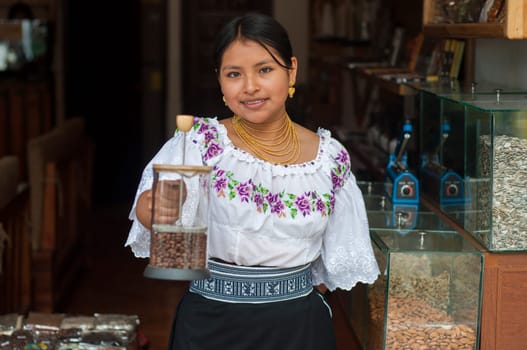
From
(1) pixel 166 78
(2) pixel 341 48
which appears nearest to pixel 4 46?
(1) pixel 166 78

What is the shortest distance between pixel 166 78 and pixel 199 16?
0.71m

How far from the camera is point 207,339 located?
2.46 m

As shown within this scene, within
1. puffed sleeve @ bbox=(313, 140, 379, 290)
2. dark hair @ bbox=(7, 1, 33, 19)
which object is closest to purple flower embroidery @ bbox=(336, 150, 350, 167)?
puffed sleeve @ bbox=(313, 140, 379, 290)

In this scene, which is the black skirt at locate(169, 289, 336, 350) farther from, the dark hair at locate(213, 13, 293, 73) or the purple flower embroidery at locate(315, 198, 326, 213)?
the dark hair at locate(213, 13, 293, 73)

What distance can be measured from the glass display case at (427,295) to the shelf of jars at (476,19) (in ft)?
2.23

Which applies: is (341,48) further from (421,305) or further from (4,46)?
(421,305)

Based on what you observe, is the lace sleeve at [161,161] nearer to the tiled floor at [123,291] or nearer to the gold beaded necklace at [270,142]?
the gold beaded necklace at [270,142]

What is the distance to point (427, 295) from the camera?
300 centimetres

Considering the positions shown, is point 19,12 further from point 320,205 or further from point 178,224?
point 178,224

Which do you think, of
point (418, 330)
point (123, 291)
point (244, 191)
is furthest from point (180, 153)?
Answer: point (123, 291)

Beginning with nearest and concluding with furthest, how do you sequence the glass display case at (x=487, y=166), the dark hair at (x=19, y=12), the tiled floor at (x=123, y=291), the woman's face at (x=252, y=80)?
the woman's face at (x=252, y=80) → the glass display case at (x=487, y=166) → the tiled floor at (x=123, y=291) → the dark hair at (x=19, y=12)

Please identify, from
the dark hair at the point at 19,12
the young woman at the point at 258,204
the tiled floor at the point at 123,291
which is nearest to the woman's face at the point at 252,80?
the young woman at the point at 258,204

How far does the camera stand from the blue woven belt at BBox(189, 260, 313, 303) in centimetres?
244

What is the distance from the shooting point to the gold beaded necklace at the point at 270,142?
8.14 ft
